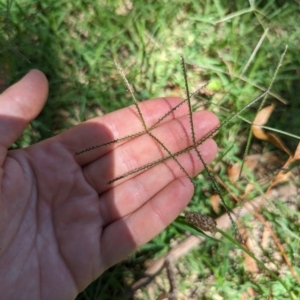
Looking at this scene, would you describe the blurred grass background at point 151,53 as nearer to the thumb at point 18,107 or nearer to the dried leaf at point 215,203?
the dried leaf at point 215,203

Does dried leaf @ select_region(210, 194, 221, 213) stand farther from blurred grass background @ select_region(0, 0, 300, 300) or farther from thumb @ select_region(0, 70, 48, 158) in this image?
thumb @ select_region(0, 70, 48, 158)

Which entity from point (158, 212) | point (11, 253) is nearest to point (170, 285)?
point (158, 212)

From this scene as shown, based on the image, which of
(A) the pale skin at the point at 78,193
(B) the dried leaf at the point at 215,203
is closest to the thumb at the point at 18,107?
(A) the pale skin at the point at 78,193

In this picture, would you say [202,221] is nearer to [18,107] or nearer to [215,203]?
[215,203]

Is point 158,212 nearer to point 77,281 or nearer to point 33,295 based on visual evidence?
point 77,281

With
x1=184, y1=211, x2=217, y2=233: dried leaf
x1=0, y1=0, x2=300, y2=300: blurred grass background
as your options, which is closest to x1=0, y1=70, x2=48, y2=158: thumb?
x1=0, y1=0, x2=300, y2=300: blurred grass background

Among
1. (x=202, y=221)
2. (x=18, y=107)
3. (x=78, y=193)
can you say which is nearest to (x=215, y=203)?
(x=202, y=221)
